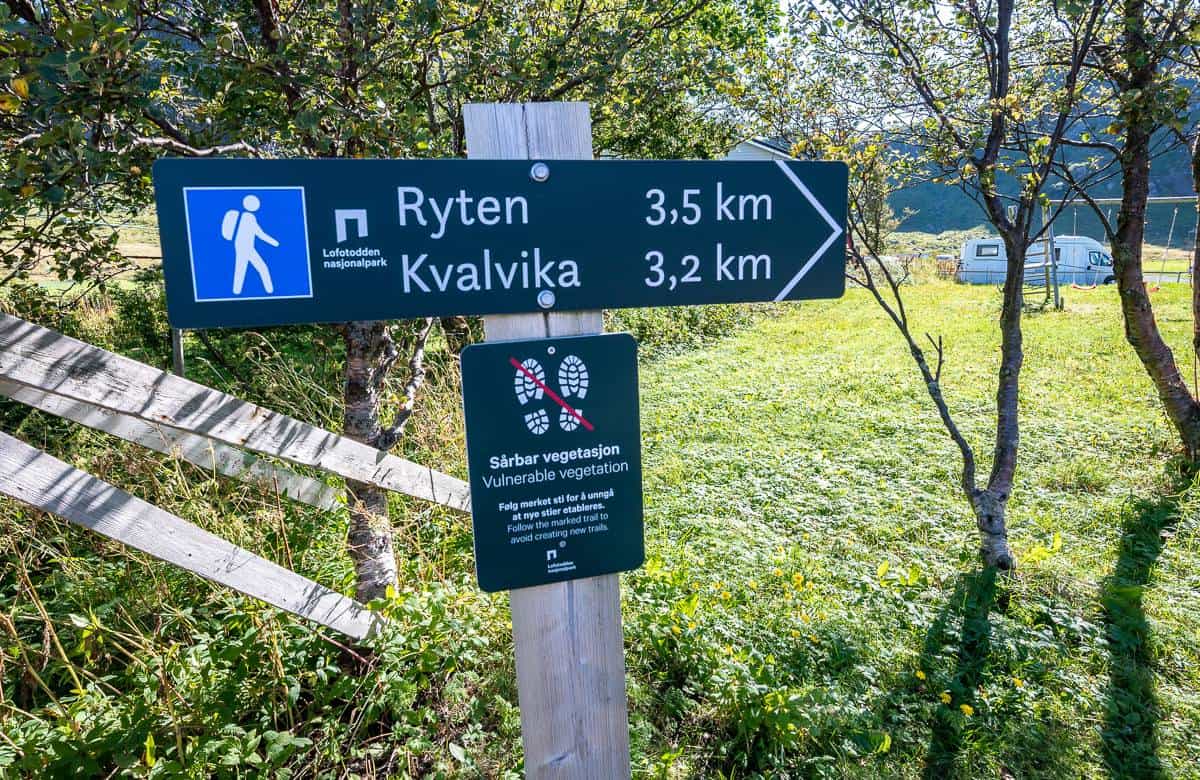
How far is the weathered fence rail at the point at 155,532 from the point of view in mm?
2021

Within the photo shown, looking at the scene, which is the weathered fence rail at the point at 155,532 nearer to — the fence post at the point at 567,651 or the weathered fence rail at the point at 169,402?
the weathered fence rail at the point at 169,402

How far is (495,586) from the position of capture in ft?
5.08

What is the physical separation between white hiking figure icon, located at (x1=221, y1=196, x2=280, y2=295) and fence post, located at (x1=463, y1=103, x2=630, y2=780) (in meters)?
0.44

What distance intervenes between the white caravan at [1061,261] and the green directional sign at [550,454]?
82.1 feet

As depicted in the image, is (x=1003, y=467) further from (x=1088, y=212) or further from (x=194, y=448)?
(x=1088, y=212)

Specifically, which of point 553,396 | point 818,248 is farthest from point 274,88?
point 818,248

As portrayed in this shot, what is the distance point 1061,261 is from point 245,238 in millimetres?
30200

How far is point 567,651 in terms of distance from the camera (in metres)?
1.62

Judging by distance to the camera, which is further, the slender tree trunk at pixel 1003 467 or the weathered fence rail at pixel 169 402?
the slender tree trunk at pixel 1003 467

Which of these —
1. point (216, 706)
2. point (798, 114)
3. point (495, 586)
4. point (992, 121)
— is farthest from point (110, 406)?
point (992, 121)

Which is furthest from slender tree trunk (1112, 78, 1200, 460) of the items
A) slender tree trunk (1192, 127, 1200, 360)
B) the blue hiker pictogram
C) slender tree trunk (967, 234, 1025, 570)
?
the blue hiker pictogram

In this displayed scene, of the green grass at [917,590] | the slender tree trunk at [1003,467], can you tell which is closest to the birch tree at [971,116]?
the slender tree trunk at [1003,467]

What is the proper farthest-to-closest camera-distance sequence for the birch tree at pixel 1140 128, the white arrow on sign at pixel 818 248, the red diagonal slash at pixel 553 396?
the birch tree at pixel 1140 128 → the white arrow on sign at pixel 818 248 → the red diagonal slash at pixel 553 396

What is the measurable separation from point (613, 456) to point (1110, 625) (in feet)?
10.0
